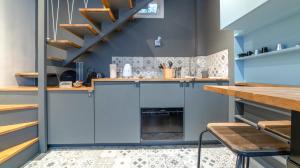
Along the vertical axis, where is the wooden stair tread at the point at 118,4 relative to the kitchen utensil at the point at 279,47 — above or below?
above

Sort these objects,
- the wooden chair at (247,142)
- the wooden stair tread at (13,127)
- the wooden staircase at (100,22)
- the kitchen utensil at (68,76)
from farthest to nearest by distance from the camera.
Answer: the kitchen utensil at (68,76) → the wooden staircase at (100,22) → the wooden stair tread at (13,127) → the wooden chair at (247,142)

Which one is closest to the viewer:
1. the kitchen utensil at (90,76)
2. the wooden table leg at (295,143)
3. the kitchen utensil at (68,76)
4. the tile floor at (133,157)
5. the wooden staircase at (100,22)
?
the wooden table leg at (295,143)

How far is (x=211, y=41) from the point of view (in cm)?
260

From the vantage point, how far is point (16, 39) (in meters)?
2.40

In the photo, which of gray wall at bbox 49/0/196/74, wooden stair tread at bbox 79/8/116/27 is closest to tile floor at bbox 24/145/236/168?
gray wall at bbox 49/0/196/74

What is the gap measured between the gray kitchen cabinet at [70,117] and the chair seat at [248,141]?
4.99ft

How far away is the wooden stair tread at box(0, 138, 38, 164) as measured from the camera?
155cm

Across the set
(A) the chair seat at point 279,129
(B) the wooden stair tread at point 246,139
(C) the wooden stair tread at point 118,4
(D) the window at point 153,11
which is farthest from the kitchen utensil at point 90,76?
(A) the chair seat at point 279,129

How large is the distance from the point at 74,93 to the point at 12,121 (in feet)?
2.15

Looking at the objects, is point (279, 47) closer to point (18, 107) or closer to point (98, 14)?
point (98, 14)

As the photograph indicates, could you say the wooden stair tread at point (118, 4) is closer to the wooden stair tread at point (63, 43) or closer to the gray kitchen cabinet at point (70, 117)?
the wooden stair tread at point (63, 43)

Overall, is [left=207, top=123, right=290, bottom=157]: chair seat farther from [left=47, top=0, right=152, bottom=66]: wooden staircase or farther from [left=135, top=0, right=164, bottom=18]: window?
[left=135, top=0, right=164, bottom=18]: window

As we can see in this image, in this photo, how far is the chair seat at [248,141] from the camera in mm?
812

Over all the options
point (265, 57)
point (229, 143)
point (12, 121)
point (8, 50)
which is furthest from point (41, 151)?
point (265, 57)
